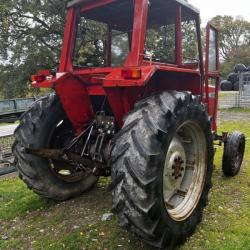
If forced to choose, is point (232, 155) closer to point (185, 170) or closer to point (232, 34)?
point (185, 170)

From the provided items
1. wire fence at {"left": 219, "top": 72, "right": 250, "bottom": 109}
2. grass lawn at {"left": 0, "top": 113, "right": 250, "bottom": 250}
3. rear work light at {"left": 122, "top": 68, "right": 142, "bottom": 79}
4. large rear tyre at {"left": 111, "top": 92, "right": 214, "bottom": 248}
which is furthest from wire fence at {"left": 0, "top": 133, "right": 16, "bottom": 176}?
wire fence at {"left": 219, "top": 72, "right": 250, "bottom": 109}

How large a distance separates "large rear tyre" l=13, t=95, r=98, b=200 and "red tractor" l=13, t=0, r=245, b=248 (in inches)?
0.5

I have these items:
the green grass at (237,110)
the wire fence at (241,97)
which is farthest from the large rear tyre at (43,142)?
the wire fence at (241,97)

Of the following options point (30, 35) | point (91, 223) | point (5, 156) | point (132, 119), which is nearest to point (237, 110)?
point (30, 35)

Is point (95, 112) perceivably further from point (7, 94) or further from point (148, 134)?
point (7, 94)

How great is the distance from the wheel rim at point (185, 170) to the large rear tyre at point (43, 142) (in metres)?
1.29

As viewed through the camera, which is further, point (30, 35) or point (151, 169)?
point (30, 35)

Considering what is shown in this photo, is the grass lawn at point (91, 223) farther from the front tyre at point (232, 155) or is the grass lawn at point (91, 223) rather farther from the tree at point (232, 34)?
the tree at point (232, 34)

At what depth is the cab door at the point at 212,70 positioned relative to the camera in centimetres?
457

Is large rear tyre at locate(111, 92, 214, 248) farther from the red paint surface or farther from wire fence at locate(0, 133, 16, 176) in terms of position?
wire fence at locate(0, 133, 16, 176)

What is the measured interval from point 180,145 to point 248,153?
362 cm

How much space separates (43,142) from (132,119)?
1.46m

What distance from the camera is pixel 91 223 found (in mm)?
3746

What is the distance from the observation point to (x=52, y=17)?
16.6m
